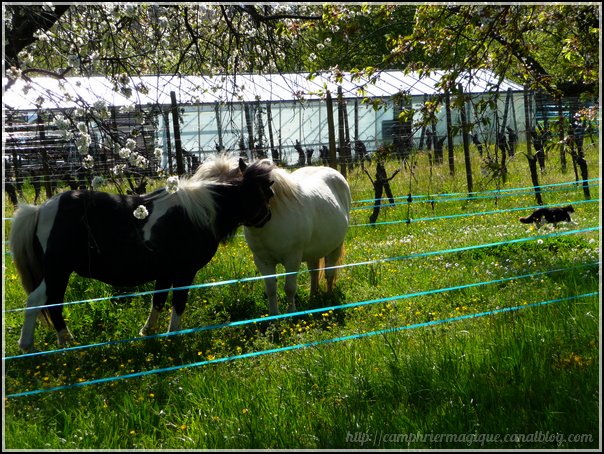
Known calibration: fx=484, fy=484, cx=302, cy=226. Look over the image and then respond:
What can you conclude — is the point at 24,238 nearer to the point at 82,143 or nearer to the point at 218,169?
the point at 82,143

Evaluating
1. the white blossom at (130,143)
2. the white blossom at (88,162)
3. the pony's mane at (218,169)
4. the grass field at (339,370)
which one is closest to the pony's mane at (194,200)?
the pony's mane at (218,169)

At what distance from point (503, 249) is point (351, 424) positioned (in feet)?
15.7

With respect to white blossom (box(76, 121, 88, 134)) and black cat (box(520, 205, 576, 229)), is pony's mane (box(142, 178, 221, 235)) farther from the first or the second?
black cat (box(520, 205, 576, 229))

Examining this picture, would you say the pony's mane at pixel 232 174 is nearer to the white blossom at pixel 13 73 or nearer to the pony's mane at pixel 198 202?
the pony's mane at pixel 198 202

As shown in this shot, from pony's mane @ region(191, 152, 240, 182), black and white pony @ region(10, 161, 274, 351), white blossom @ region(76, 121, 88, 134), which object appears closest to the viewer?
white blossom @ region(76, 121, 88, 134)

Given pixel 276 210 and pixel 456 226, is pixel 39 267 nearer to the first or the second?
pixel 276 210

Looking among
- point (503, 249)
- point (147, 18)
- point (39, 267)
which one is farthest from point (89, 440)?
point (503, 249)

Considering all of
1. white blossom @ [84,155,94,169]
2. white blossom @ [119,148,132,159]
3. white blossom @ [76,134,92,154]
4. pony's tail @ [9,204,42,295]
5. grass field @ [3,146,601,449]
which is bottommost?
grass field @ [3,146,601,449]

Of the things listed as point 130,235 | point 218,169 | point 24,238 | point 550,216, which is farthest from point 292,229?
point 550,216

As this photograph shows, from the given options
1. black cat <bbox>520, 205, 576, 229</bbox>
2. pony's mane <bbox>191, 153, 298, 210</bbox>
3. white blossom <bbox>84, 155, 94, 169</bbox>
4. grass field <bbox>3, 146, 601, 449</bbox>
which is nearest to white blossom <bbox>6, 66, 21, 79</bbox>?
white blossom <bbox>84, 155, 94, 169</bbox>

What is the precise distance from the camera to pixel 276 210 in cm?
494

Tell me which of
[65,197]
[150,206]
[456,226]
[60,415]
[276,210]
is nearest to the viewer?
[60,415]

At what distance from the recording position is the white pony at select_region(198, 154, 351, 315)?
4.95 m

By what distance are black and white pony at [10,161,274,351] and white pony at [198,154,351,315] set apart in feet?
0.62
